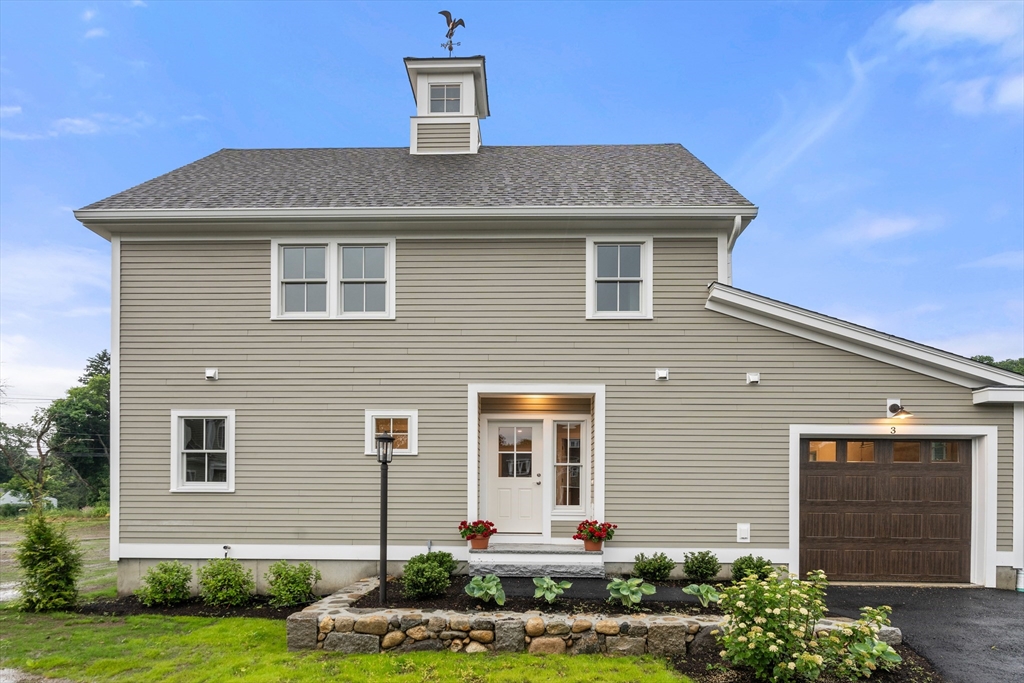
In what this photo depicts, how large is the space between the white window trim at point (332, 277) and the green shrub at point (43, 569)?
4220 millimetres

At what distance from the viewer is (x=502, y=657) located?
5617 mm

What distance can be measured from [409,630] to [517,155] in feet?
27.9

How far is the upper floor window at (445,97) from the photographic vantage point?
1101 cm

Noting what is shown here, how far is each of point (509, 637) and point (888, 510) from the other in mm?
5858

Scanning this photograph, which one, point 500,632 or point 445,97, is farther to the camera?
point 445,97

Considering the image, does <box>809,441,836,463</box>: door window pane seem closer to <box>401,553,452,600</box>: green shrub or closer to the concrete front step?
the concrete front step

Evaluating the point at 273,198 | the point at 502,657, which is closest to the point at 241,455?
the point at 273,198

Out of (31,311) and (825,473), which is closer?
(825,473)

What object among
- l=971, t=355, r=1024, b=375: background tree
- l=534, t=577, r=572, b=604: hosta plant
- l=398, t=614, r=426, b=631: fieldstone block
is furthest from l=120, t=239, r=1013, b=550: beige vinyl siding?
l=971, t=355, r=1024, b=375: background tree

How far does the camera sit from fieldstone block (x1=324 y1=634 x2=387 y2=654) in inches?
230

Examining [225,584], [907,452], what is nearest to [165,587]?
[225,584]

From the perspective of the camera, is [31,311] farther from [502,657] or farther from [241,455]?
[502,657]

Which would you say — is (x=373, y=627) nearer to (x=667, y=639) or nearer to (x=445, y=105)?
(x=667, y=639)

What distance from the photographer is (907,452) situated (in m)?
7.91
